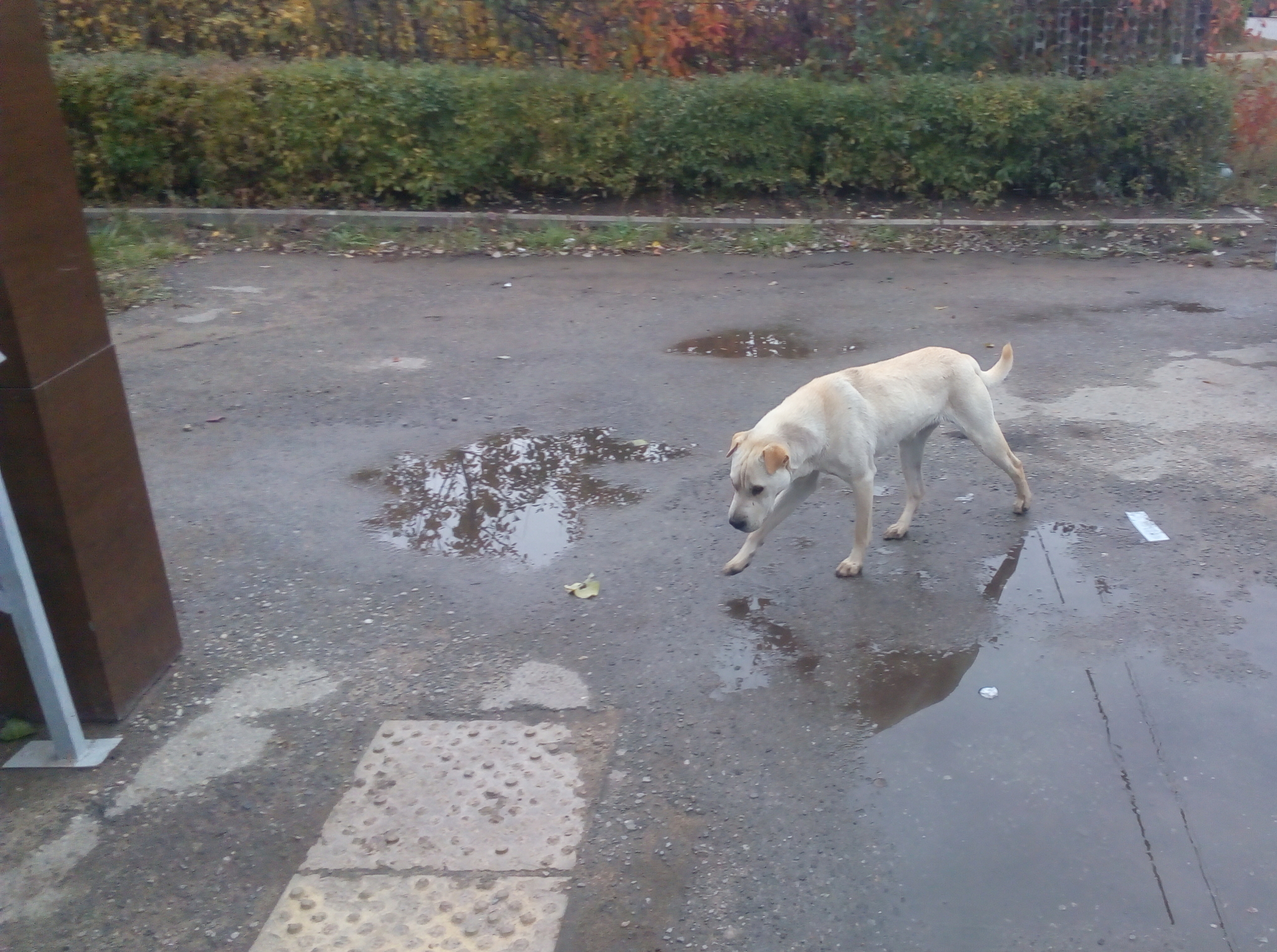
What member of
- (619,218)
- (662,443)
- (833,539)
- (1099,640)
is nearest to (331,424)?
(662,443)

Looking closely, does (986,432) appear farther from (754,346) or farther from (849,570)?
(754,346)

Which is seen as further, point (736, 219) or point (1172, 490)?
point (736, 219)

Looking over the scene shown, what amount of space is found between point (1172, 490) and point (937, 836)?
9.90ft

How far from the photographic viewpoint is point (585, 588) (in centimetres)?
500

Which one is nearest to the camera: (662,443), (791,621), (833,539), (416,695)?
(416,695)

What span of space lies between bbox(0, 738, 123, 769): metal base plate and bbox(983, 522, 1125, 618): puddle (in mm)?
3522

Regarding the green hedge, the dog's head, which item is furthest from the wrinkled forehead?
the green hedge

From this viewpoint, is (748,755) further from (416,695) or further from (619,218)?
(619,218)

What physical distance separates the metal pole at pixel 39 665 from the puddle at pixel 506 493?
1.83 meters

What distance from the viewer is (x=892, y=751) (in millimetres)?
3865

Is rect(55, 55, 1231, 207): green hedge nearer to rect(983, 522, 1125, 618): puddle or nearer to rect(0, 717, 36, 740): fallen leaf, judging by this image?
rect(983, 522, 1125, 618): puddle

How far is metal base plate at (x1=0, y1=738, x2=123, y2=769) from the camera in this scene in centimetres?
391

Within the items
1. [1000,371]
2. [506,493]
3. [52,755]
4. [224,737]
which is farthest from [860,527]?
[52,755]

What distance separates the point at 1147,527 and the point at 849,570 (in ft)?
4.97
